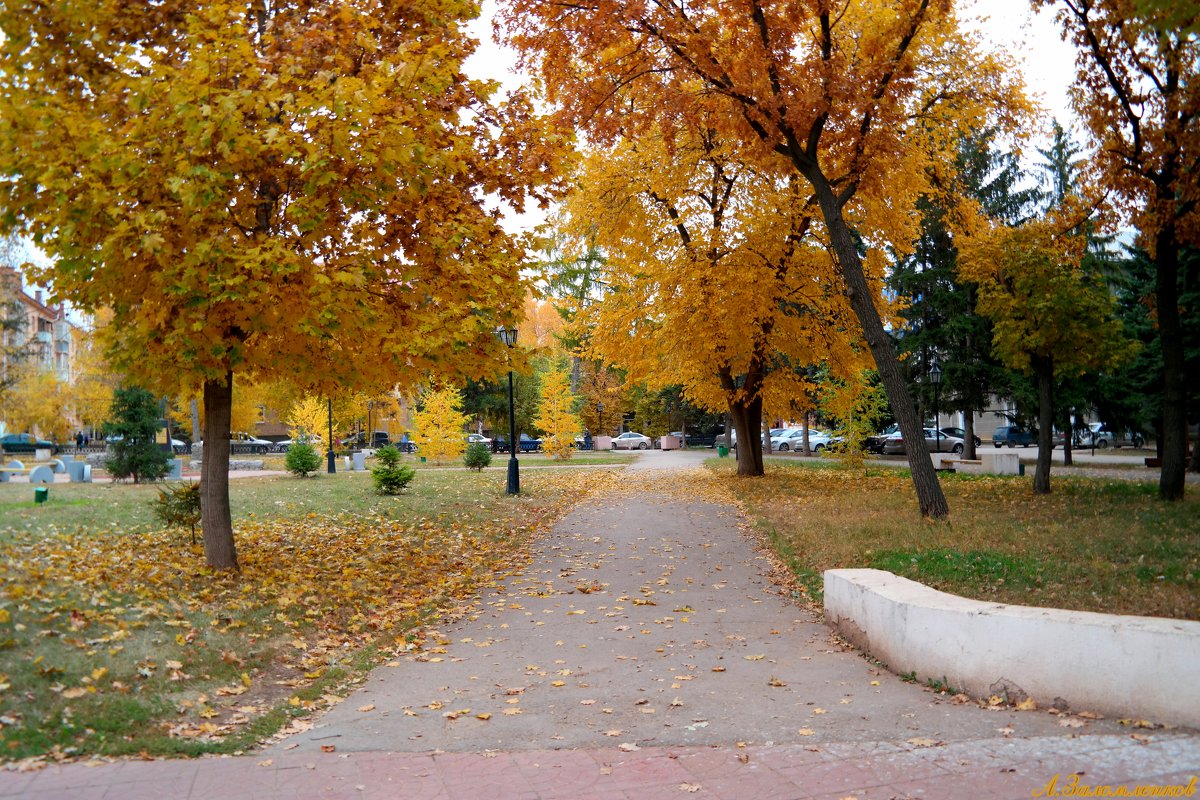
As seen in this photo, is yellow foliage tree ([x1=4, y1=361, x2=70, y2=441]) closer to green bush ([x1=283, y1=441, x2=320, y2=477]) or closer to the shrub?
green bush ([x1=283, y1=441, x2=320, y2=477])

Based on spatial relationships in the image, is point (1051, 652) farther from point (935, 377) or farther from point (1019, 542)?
point (935, 377)

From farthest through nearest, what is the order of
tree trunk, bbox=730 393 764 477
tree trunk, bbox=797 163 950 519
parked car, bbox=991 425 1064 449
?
parked car, bbox=991 425 1064 449
tree trunk, bbox=730 393 764 477
tree trunk, bbox=797 163 950 519

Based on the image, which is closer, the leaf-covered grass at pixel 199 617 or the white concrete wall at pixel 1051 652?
the white concrete wall at pixel 1051 652

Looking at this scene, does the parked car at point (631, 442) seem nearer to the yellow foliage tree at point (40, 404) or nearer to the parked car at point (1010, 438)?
the parked car at point (1010, 438)

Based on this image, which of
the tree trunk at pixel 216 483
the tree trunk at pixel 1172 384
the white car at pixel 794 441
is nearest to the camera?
the tree trunk at pixel 216 483

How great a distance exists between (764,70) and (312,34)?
275 inches

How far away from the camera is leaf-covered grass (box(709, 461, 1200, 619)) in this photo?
21.9ft

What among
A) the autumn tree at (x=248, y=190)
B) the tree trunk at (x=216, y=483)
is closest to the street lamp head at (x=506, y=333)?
the autumn tree at (x=248, y=190)

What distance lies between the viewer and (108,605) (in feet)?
21.8

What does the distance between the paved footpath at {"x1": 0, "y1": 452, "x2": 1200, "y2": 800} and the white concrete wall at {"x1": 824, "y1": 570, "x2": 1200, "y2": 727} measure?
6.6 inches

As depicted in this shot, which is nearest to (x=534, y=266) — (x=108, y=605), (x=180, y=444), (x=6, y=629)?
(x=108, y=605)

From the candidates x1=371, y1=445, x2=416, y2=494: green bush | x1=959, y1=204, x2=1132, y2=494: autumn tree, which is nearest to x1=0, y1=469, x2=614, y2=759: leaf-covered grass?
x1=371, y1=445, x2=416, y2=494: green bush

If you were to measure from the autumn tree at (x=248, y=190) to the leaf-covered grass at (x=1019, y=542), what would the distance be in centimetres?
515

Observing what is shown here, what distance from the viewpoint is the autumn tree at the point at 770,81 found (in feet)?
40.0
